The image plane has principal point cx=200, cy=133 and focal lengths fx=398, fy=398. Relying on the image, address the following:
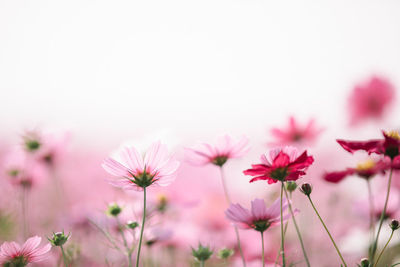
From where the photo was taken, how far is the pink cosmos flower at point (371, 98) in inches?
46.1

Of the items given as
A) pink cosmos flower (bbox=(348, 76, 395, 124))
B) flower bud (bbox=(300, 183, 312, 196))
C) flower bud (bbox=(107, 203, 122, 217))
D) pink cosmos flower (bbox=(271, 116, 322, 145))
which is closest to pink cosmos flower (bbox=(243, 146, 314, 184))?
flower bud (bbox=(300, 183, 312, 196))

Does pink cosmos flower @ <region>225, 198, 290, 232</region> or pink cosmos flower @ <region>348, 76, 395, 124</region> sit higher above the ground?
pink cosmos flower @ <region>348, 76, 395, 124</region>

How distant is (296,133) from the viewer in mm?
878

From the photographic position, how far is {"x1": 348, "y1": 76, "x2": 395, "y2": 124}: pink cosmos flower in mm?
1172

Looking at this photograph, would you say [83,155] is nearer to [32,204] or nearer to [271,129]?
[32,204]

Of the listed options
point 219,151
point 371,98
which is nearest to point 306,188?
point 219,151

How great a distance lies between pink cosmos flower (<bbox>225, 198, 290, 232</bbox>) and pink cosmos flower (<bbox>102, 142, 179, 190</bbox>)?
0.29 feet

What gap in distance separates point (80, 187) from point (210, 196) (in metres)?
0.53

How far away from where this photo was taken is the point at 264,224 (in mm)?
514

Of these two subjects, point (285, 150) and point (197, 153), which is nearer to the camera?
point (285, 150)

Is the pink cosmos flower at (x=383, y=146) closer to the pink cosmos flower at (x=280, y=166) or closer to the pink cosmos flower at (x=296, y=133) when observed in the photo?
the pink cosmos flower at (x=280, y=166)

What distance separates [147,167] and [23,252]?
0.60 feet

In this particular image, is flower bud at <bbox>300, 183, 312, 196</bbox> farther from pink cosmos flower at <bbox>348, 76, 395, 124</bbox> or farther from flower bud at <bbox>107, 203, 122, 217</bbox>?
pink cosmos flower at <bbox>348, 76, 395, 124</bbox>

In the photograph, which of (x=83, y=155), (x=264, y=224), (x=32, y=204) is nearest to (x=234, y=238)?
(x=264, y=224)
